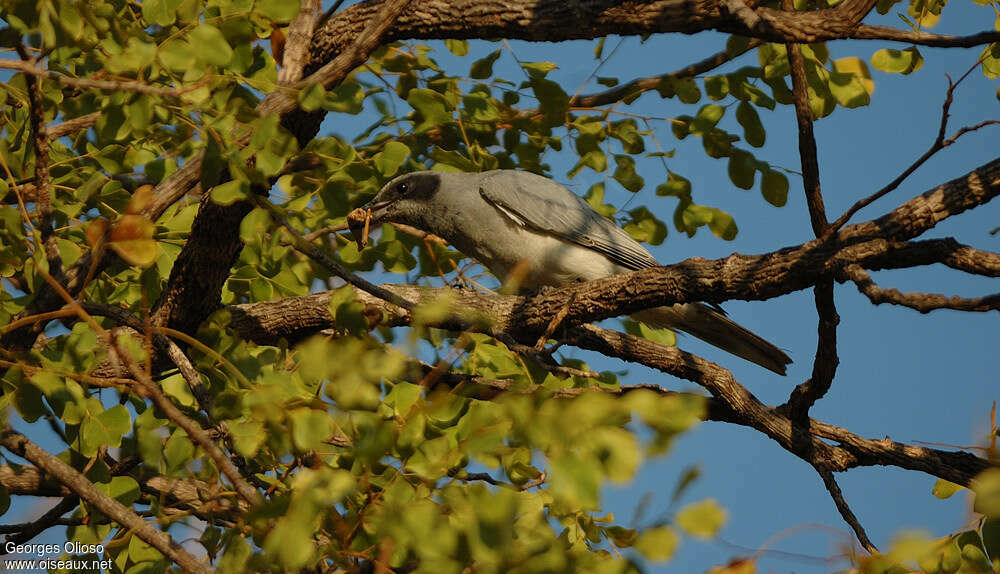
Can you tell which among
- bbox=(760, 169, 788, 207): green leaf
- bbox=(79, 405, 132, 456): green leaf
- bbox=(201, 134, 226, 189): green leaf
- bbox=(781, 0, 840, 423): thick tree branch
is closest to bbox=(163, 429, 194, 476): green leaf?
bbox=(79, 405, 132, 456): green leaf

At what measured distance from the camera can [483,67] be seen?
5426 millimetres

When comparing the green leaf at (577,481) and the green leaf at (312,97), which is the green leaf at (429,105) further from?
the green leaf at (577,481)

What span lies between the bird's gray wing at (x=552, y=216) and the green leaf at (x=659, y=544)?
13.1 ft

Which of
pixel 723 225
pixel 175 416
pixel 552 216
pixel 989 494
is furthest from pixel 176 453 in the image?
pixel 552 216

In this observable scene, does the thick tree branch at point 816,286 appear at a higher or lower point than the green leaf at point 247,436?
higher

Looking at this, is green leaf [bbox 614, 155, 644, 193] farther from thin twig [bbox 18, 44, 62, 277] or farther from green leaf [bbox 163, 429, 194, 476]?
green leaf [bbox 163, 429, 194, 476]

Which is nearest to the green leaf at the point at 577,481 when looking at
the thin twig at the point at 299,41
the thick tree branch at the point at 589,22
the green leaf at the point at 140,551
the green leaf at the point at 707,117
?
the green leaf at the point at 140,551

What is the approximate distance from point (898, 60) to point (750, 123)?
0.77 meters

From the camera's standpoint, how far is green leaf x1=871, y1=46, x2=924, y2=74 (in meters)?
4.27

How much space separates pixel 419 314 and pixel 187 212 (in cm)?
229

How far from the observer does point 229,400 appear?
8.18ft

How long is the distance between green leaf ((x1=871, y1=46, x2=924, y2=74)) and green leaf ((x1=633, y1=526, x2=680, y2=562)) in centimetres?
309

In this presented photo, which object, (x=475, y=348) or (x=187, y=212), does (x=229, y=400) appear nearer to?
(x=187, y=212)

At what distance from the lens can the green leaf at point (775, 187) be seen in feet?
15.6
